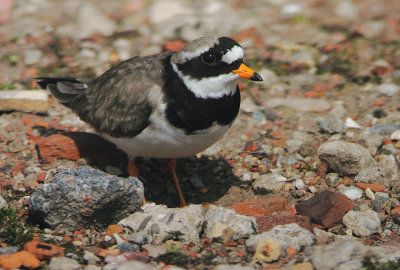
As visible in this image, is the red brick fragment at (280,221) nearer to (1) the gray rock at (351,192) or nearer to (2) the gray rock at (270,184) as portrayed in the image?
(1) the gray rock at (351,192)

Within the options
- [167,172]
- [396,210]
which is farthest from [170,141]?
[396,210]

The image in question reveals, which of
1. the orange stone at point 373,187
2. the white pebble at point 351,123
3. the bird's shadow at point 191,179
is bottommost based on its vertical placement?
the bird's shadow at point 191,179

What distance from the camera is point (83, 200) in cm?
462

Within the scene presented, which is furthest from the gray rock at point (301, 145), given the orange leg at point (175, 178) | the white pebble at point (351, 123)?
the orange leg at point (175, 178)

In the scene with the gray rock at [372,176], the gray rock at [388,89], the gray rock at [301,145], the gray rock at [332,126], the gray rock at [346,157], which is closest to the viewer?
the gray rock at [372,176]

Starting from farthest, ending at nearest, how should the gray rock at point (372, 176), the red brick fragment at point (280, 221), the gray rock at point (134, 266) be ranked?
the gray rock at point (372, 176) → the red brick fragment at point (280, 221) → the gray rock at point (134, 266)

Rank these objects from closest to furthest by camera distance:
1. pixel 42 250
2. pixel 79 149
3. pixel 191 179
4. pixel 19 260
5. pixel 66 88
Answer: pixel 19 260
pixel 42 250
pixel 79 149
pixel 191 179
pixel 66 88

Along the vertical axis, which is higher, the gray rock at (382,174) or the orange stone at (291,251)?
the orange stone at (291,251)

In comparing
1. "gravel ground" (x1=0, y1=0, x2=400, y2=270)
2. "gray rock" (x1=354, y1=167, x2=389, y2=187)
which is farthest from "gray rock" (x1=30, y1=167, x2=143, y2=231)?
"gray rock" (x1=354, y1=167, x2=389, y2=187)

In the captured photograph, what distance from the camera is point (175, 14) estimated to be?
9.53m

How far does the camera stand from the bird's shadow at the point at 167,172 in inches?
232

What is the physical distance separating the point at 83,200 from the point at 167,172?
5.67 ft

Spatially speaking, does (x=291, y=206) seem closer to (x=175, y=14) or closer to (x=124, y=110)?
(x=124, y=110)

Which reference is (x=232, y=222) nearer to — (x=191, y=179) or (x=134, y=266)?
(x=134, y=266)
